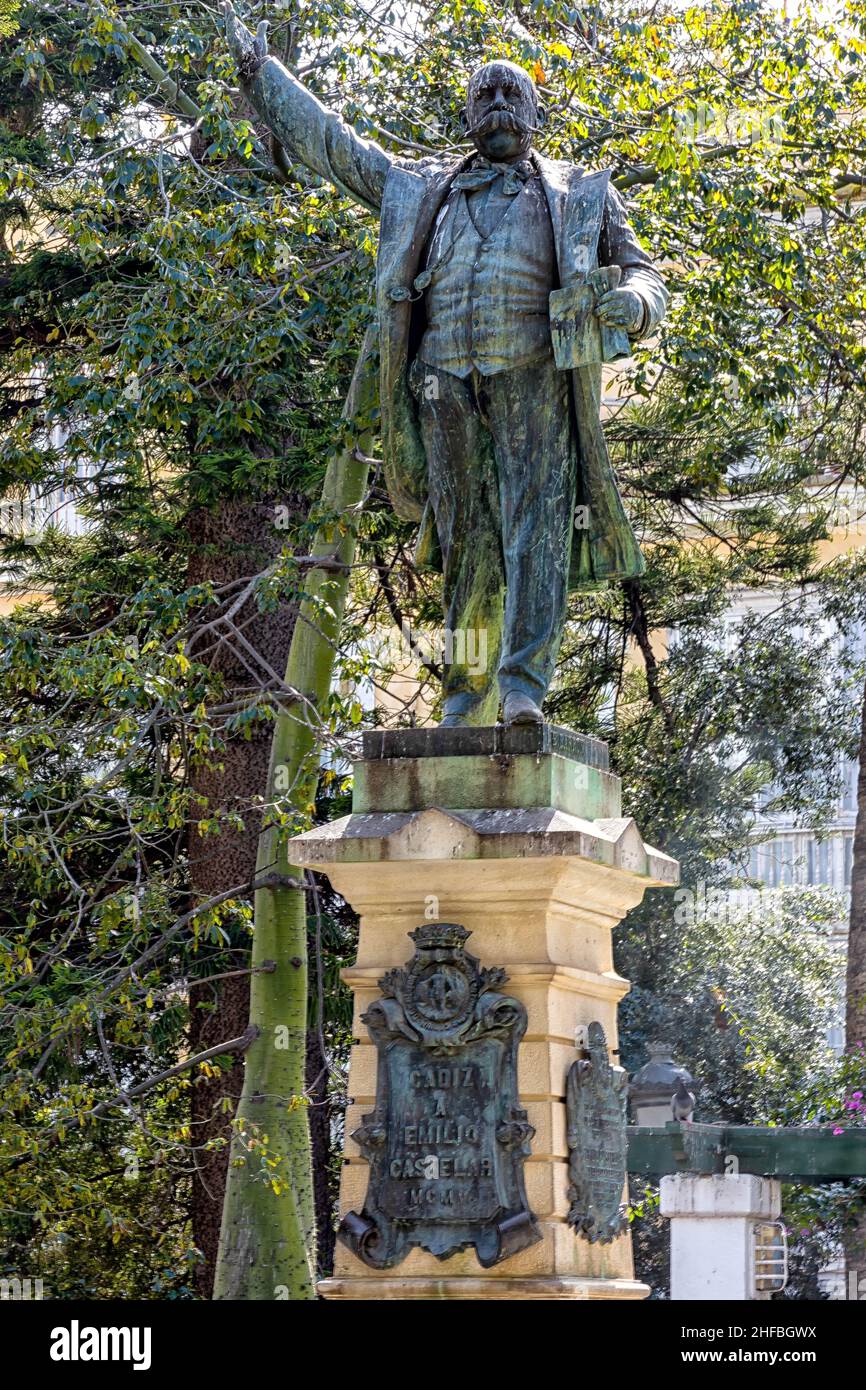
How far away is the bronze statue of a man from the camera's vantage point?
735 centimetres

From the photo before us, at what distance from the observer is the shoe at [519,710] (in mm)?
7113

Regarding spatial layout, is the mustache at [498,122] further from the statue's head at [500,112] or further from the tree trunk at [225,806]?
the tree trunk at [225,806]

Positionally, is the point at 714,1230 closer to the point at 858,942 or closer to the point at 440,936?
the point at 858,942

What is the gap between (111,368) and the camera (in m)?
13.3

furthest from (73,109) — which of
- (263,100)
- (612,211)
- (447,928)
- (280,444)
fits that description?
(447,928)

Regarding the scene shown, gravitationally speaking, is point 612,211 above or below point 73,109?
below

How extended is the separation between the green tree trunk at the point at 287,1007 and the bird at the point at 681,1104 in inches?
96.7

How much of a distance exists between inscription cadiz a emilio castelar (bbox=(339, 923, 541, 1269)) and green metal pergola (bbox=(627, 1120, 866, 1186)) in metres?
7.58

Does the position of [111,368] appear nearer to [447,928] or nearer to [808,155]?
[808,155]

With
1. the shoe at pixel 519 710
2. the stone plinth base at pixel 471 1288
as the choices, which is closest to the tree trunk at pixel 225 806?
the shoe at pixel 519 710

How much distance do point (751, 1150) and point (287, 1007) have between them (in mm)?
3460

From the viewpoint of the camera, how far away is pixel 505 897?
700 centimetres

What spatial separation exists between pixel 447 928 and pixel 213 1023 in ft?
27.3

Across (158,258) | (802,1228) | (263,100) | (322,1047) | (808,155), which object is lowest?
(802,1228)
